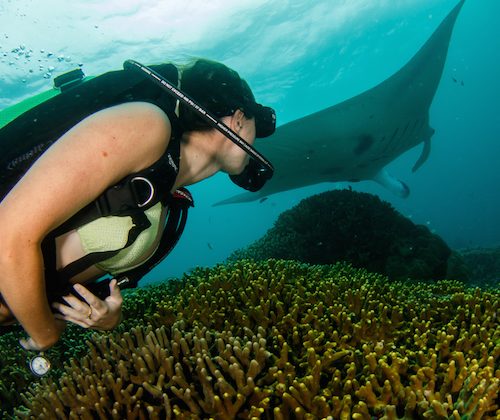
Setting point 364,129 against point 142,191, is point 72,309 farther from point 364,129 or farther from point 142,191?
point 364,129

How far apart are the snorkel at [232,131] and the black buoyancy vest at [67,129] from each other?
0.24ft

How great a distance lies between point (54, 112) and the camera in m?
1.87

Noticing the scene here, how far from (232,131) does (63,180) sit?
3.33 ft

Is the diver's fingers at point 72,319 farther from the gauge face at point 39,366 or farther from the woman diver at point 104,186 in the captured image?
the gauge face at point 39,366

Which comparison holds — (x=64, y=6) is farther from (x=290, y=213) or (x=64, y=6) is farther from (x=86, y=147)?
(x=86, y=147)

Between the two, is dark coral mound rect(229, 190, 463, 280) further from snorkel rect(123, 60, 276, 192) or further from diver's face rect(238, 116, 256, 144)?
diver's face rect(238, 116, 256, 144)

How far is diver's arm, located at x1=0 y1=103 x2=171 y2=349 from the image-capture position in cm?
145

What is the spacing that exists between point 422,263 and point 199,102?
636 cm

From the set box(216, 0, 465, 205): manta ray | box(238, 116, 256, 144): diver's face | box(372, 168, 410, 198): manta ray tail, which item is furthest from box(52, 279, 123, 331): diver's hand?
box(372, 168, 410, 198): manta ray tail

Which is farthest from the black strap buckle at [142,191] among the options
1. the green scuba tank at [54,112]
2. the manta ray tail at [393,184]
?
the manta ray tail at [393,184]

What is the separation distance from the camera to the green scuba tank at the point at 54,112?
1.78m

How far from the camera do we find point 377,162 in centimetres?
1323

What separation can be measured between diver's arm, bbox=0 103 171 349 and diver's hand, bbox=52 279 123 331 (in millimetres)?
238

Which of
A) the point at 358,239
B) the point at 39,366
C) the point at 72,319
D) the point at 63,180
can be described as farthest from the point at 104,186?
the point at 358,239
